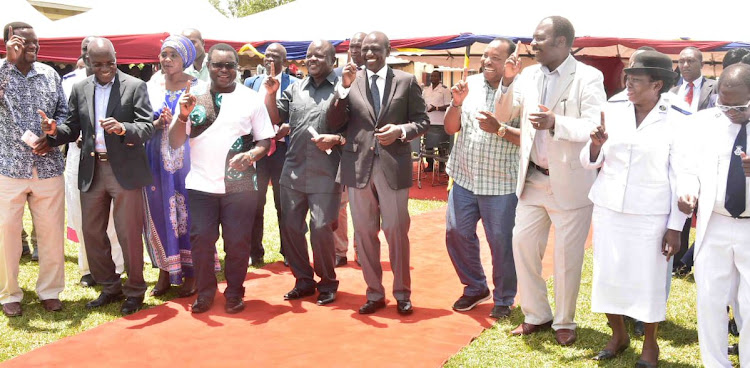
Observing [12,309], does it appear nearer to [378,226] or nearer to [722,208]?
[378,226]

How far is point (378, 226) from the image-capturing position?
5.35 meters

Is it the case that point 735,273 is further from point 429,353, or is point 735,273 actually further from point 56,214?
point 56,214


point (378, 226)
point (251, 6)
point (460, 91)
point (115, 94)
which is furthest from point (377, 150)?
point (251, 6)

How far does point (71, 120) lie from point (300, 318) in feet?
7.69

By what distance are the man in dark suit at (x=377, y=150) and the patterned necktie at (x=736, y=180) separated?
2.17 m

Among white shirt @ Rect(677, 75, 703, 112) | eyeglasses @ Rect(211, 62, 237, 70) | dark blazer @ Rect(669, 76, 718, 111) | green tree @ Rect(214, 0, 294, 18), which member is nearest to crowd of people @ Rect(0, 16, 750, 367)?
eyeglasses @ Rect(211, 62, 237, 70)

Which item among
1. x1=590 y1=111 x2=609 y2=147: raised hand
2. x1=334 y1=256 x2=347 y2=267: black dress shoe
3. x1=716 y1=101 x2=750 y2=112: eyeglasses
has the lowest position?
x1=334 y1=256 x2=347 y2=267: black dress shoe

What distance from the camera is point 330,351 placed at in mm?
4582

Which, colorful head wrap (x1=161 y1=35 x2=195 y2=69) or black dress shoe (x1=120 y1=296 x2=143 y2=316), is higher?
colorful head wrap (x1=161 y1=35 x2=195 y2=69)

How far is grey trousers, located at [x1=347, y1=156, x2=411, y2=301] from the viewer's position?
5.23 m

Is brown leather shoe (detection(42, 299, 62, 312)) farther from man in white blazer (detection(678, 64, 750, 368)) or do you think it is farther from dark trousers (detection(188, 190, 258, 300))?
man in white blazer (detection(678, 64, 750, 368))

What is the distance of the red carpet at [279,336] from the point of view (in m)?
4.44

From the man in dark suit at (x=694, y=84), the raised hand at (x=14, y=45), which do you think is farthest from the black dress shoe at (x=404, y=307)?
the man in dark suit at (x=694, y=84)

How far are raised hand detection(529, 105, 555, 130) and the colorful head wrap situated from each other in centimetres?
288
